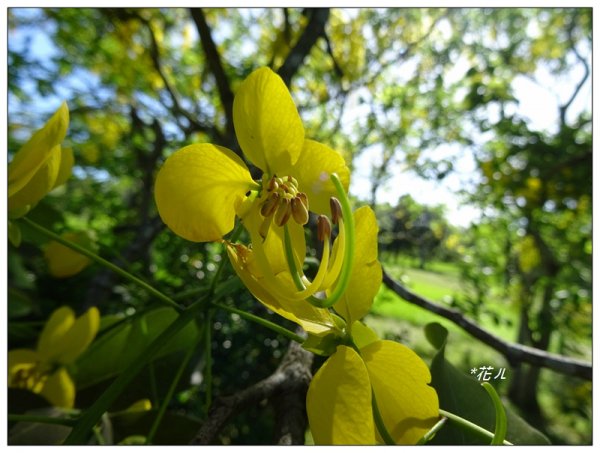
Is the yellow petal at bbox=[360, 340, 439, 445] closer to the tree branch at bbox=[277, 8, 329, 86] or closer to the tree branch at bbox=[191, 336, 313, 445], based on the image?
the tree branch at bbox=[191, 336, 313, 445]

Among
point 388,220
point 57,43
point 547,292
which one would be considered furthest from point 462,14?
point 57,43

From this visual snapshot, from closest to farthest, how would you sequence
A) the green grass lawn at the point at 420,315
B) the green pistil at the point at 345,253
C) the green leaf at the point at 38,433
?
the green pistil at the point at 345,253
the green leaf at the point at 38,433
the green grass lawn at the point at 420,315

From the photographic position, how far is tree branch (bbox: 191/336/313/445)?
0.26 m

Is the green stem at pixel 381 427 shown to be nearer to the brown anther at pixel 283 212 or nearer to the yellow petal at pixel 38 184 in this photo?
the brown anther at pixel 283 212

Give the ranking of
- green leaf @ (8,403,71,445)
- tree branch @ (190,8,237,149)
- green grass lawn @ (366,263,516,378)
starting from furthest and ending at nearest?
tree branch @ (190,8,237,149) → green grass lawn @ (366,263,516,378) → green leaf @ (8,403,71,445)

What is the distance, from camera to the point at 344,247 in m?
0.17

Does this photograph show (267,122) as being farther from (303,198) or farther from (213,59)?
(213,59)

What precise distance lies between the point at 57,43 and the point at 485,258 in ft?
4.30

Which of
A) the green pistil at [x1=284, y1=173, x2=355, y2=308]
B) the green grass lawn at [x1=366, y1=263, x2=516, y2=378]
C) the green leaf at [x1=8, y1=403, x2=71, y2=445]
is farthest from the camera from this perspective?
the green grass lawn at [x1=366, y1=263, x2=516, y2=378]

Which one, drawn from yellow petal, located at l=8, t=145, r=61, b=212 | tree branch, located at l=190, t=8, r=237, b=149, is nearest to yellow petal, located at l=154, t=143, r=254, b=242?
yellow petal, located at l=8, t=145, r=61, b=212

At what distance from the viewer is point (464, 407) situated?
0.23 metres

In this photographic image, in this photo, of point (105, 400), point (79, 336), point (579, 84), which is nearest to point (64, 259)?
point (79, 336)

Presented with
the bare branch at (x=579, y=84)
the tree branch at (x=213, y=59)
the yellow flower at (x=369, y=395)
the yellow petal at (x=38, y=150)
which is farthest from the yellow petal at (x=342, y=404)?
the bare branch at (x=579, y=84)

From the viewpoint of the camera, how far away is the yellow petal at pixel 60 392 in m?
0.34
